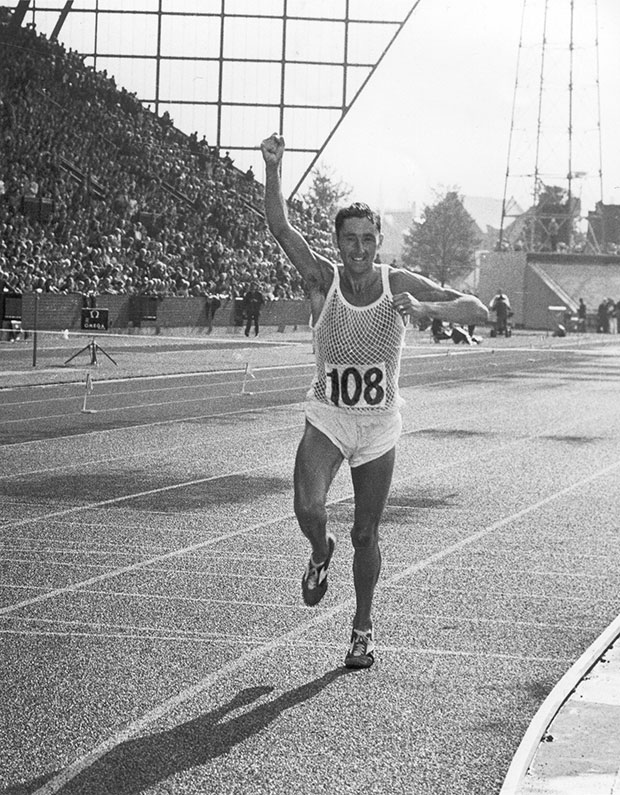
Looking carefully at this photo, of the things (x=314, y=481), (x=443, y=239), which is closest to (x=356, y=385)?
(x=314, y=481)

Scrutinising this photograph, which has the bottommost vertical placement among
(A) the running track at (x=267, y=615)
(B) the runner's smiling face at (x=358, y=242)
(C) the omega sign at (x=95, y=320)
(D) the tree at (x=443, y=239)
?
(A) the running track at (x=267, y=615)

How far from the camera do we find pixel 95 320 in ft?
123

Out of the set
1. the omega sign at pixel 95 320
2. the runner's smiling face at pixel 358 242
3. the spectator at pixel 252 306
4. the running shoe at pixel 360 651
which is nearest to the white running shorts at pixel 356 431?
the runner's smiling face at pixel 358 242

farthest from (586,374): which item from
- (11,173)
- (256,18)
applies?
(256,18)

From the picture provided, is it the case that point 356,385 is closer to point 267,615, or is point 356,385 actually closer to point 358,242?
point 358,242

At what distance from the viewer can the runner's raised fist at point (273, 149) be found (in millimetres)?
7512

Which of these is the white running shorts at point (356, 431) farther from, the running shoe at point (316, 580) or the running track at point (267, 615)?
the running track at point (267, 615)

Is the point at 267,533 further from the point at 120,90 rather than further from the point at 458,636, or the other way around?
the point at 120,90

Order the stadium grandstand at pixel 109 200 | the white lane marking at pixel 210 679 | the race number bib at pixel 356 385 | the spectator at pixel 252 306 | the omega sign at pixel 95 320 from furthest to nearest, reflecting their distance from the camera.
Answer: the spectator at pixel 252 306 → the stadium grandstand at pixel 109 200 → the omega sign at pixel 95 320 → the race number bib at pixel 356 385 → the white lane marking at pixel 210 679

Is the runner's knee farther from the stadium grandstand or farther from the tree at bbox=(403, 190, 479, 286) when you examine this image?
the tree at bbox=(403, 190, 479, 286)

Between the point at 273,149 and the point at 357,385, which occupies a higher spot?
the point at 273,149

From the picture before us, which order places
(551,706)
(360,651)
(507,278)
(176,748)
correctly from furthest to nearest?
(507,278) < (360,651) < (551,706) < (176,748)

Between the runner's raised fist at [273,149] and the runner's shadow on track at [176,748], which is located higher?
the runner's raised fist at [273,149]

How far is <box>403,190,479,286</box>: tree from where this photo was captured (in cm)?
13000
